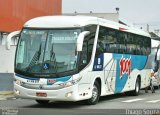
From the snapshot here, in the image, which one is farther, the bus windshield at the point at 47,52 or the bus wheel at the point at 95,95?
the bus wheel at the point at 95,95

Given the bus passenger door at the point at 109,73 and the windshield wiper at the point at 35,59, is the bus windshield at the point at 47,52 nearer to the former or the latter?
the windshield wiper at the point at 35,59

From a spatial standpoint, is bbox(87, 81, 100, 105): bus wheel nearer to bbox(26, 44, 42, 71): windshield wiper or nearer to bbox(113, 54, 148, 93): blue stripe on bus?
bbox(113, 54, 148, 93): blue stripe on bus

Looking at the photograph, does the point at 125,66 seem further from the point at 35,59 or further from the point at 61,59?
the point at 35,59

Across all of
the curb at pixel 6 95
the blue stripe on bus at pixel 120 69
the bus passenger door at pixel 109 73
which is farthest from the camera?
the curb at pixel 6 95

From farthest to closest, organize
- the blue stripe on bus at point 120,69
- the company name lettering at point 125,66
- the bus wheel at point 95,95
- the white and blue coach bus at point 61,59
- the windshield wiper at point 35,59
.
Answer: the company name lettering at point 125,66 < the blue stripe on bus at point 120,69 < the bus wheel at point 95,95 < the windshield wiper at point 35,59 < the white and blue coach bus at point 61,59

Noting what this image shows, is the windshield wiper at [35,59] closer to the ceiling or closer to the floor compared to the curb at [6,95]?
closer to the ceiling

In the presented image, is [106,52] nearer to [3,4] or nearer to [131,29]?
[131,29]

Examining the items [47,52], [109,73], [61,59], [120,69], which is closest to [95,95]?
[109,73]

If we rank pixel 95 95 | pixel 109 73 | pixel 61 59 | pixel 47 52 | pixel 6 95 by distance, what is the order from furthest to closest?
pixel 6 95 < pixel 109 73 < pixel 95 95 < pixel 47 52 < pixel 61 59

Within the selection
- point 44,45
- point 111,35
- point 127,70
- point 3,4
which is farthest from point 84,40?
point 3,4

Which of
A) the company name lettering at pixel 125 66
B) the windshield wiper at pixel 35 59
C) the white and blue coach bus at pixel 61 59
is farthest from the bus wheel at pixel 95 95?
the company name lettering at pixel 125 66

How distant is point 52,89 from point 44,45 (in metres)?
1.73

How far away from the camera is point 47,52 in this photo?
17594 millimetres

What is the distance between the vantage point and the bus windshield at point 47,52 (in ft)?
57.1
